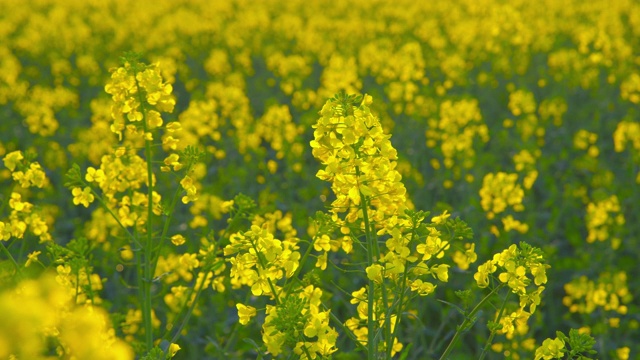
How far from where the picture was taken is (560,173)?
7.15m

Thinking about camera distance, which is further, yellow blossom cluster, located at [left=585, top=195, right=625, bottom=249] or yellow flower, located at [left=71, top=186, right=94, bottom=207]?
yellow blossom cluster, located at [left=585, top=195, right=625, bottom=249]

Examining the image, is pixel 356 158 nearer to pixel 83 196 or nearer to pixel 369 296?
pixel 369 296

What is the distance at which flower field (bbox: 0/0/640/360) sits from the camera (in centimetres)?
223

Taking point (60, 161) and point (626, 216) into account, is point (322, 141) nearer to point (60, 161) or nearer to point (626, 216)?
point (626, 216)

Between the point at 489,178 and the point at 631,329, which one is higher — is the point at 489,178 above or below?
above

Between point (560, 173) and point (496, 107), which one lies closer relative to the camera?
point (560, 173)

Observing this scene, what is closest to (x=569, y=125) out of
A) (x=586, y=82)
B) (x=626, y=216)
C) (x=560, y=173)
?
(x=586, y=82)

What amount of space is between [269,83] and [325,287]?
649 cm

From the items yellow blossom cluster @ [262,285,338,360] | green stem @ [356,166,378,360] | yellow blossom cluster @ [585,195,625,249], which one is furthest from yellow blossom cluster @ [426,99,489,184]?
yellow blossom cluster @ [262,285,338,360]

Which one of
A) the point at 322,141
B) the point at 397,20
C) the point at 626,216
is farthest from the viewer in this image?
the point at 397,20

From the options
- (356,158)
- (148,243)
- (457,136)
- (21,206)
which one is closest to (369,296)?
(356,158)

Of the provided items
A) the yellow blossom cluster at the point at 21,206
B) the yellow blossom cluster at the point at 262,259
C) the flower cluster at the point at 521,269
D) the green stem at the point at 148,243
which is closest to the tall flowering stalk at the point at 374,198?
the flower cluster at the point at 521,269

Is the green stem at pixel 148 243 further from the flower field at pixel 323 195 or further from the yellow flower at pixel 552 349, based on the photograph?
the yellow flower at pixel 552 349

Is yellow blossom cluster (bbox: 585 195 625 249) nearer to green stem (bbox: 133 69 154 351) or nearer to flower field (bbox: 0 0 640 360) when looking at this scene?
flower field (bbox: 0 0 640 360)
